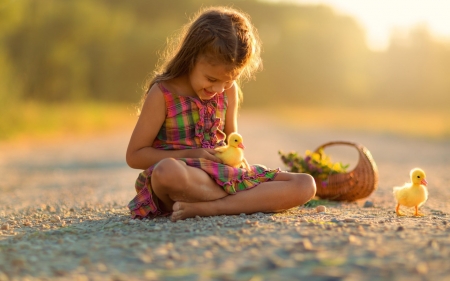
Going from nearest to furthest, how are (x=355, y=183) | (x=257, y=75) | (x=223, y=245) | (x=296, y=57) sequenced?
1. (x=223, y=245)
2. (x=355, y=183)
3. (x=257, y=75)
4. (x=296, y=57)

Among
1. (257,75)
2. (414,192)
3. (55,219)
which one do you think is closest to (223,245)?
(55,219)

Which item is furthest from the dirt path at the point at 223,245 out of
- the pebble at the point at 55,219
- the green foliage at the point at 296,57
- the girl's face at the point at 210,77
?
the green foliage at the point at 296,57

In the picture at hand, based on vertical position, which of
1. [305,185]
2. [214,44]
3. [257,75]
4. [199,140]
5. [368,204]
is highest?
[257,75]

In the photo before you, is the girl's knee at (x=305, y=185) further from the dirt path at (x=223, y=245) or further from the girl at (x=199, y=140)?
the dirt path at (x=223, y=245)

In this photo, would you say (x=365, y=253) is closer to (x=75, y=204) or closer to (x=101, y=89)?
(x=75, y=204)

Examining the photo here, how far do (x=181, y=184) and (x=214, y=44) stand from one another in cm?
106

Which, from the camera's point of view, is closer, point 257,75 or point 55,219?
point 55,219

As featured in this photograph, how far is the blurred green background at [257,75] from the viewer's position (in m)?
21.4

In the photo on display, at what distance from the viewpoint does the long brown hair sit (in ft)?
13.6

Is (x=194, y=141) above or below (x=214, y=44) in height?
below

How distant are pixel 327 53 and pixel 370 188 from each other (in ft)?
151

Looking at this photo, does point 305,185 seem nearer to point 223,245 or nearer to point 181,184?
point 181,184

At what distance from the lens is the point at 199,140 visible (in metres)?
4.47

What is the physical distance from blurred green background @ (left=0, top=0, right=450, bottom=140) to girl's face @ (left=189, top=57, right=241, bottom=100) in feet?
39.5
